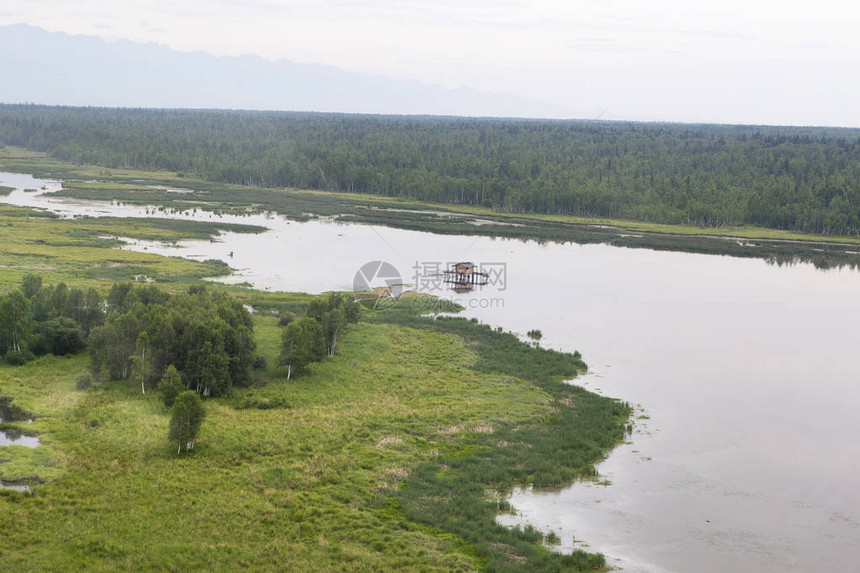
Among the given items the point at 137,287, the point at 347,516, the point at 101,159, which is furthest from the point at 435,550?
the point at 101,159

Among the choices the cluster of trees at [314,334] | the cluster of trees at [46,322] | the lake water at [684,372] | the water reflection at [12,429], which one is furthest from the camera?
the cluster of trees at [46,322]

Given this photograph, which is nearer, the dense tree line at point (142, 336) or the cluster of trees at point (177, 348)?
the cluster of trees at point (177, 348)

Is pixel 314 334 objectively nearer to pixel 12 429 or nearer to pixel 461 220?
pixel 12 429

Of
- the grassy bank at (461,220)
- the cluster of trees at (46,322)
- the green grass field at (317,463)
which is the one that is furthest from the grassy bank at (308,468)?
the grassy bank at (461,220)

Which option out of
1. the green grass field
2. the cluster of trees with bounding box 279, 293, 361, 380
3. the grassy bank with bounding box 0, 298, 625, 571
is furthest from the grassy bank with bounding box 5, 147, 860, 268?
the grassy bank with bounding box 0, 298, 625, 571

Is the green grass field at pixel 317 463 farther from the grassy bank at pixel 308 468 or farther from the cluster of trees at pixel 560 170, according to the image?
the cluster of trees at pixel 560 170

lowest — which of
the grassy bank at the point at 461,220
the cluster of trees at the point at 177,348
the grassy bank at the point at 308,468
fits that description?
the grassy bank at the point at 308,468
